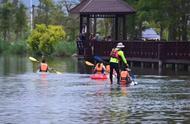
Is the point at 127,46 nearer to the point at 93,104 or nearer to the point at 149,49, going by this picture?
the point at 149,49

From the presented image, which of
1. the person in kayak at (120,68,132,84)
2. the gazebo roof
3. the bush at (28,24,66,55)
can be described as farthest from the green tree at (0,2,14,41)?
the person in kayak at (120,68,132,84)

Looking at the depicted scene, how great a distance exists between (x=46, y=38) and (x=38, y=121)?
230 ft

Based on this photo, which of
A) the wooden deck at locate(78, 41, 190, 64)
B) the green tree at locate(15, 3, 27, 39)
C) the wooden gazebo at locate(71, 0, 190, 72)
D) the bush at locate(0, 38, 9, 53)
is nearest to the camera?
the wooden deck at locate(78, 41, 190, 64)

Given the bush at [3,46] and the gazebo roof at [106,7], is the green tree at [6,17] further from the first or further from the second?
the gazebo roof at [106,7]

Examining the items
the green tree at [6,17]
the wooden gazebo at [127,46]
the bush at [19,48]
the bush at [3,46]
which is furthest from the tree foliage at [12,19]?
the wooden gazebo at [127,46]

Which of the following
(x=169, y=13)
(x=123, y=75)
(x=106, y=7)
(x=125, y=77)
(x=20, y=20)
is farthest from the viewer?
(x=20, y=20)

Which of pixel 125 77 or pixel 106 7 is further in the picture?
pixel 106 7

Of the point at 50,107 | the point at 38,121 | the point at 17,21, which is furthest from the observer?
the point at 17,21

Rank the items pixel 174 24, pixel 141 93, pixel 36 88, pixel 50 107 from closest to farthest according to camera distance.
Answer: pixel 50 107
pixel 141 93
pixel 36 88
pixel 174 24

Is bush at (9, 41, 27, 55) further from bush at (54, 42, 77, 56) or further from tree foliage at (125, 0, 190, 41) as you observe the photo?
tree foliage at (125, 0, 190, 41)

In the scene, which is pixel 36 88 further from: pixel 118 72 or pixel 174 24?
pixel 174 24

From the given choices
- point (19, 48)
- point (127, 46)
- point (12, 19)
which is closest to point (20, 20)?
point (12, 19)

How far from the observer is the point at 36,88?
24766 mm

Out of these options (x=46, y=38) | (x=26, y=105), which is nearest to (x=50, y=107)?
(x=26, y=105)
